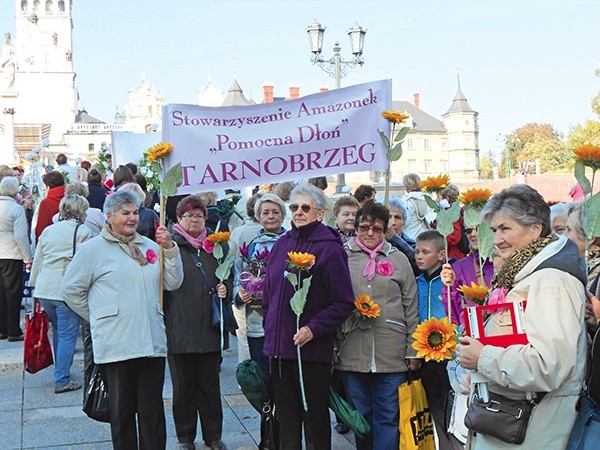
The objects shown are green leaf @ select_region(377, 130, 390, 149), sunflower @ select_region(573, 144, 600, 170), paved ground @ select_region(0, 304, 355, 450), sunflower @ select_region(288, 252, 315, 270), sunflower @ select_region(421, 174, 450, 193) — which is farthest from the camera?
paved ground @ select_region(0, 304, 355, 450)

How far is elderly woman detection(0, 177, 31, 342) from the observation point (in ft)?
34.3

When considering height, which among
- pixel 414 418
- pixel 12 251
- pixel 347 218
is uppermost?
pixel 347 218

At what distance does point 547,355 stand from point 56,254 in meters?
5.87

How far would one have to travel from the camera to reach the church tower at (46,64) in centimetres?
11394

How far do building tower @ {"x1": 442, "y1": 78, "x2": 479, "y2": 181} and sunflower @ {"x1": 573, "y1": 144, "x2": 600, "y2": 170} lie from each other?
11029cm

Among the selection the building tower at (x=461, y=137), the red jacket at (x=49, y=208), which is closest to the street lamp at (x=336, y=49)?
the red jacket at (x=49, y=208)

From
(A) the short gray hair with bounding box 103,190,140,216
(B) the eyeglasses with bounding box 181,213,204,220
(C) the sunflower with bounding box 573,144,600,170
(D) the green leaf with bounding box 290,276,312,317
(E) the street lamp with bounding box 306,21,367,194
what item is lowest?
(D) the green leaf with bounding box 290,276,312,317

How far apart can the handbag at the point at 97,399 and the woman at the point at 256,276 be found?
120 cm

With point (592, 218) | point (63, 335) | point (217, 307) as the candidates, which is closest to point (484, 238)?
point (592, 218)

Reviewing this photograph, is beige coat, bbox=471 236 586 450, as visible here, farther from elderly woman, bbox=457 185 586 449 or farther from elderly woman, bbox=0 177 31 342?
elderly woman, bbox=0 177 31 342

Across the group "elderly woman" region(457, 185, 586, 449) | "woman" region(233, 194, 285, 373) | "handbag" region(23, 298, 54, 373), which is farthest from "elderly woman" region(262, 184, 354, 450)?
"handbag" region(23, 298, 54, 373)

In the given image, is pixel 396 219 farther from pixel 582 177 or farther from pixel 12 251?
pixel 12 251

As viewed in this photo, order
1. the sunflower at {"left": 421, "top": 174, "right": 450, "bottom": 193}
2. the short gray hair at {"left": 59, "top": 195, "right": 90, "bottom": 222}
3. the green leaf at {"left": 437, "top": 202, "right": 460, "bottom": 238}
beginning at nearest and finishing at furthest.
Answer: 1. the green leaf at {"left": 437, "top": 202, "right": 460, "bottom": 238}
2. the sunflower at {"left": 421, "top": 174, "right": 450, "bottom": 193}
3. the short gray hair at {"left": 59, "top": 195, "right": 90, "bottom": 222}

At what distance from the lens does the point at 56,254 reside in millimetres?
8227
